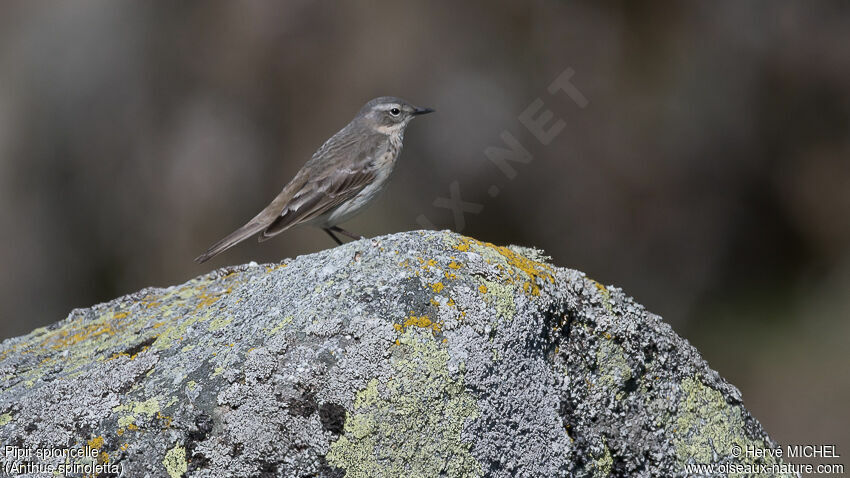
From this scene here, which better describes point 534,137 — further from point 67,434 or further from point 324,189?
point 67,434

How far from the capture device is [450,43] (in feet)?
35.7

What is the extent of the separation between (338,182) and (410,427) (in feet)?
14.3

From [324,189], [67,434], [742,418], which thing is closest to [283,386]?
[67,434]

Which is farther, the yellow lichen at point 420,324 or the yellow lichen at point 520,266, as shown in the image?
the yellow lichen at point 520,266

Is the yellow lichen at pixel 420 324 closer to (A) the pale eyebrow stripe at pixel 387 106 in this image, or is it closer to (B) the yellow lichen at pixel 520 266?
(B) the yellow lichen at pixel 520 266

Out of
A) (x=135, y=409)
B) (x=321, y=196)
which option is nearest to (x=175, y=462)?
(x=135, y=409)

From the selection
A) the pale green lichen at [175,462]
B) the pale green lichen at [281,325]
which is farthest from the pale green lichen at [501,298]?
the pale green lichen at [175,462]

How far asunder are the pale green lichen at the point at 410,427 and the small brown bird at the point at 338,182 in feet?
11.9

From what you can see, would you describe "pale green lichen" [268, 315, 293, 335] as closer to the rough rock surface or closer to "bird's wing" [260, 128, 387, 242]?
the rough rock surface

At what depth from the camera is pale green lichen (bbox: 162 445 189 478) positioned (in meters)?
3.41

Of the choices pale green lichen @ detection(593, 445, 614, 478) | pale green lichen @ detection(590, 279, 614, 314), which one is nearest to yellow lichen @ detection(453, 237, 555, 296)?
pale green lichen @ detection(590, 279, 614, 314)

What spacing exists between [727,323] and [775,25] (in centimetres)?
405

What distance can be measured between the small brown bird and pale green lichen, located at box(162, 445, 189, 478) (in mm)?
3588

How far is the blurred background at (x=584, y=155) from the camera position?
1066 centimetres
